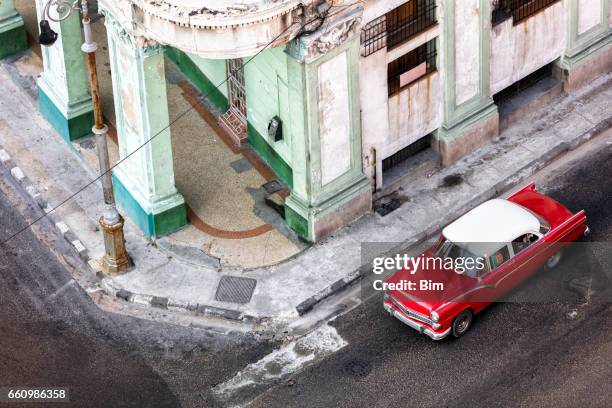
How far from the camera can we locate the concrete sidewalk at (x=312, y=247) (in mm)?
36531

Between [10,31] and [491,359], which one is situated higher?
[10,31]

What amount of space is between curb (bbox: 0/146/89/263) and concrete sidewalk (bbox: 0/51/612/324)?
2.6 inches

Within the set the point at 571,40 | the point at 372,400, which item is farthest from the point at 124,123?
the point at 571,40

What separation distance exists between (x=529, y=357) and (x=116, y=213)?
10180mm

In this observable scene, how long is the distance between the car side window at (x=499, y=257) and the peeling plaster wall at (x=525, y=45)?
244 inches

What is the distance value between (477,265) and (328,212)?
4.38 m

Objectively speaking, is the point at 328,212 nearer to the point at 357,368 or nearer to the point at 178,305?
the point at 178,305

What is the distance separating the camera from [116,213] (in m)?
36.2

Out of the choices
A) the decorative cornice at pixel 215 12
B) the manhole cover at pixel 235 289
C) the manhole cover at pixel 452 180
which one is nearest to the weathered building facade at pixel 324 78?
the decorative cornice at pixel 215 12

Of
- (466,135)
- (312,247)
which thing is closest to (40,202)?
(312,247)

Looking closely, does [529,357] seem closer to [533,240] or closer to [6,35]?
[533,240]

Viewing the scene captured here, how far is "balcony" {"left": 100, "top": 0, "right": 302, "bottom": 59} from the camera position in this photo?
3247 cm

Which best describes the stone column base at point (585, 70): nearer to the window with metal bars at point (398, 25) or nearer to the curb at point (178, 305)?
the window with metal bars at point (398, 25)

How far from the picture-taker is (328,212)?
123 feet
